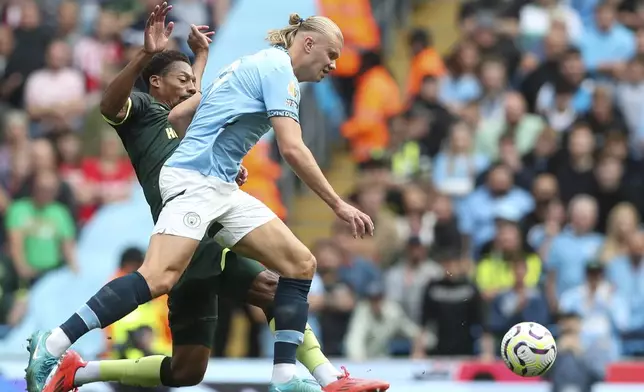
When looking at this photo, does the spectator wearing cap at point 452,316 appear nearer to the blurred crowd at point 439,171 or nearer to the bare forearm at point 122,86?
the blurred crowd at point 439,171

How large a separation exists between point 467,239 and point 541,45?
3.31 metres

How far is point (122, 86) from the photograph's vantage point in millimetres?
8695

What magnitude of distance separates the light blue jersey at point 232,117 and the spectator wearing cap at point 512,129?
731cm

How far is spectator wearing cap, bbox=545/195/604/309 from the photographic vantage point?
14.1 m

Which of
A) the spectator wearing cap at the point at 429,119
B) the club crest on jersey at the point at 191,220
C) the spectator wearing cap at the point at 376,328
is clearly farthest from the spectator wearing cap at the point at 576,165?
the club crest on jersey at the point at 191,220

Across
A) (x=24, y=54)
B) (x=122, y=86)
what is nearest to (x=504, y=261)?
(x=122, y=86)

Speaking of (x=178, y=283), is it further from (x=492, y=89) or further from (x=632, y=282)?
(x=492, y=89)

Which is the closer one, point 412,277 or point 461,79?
point 412,277

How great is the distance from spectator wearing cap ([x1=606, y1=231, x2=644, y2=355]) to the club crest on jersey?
657 centimetres

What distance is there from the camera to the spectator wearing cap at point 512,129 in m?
15.6

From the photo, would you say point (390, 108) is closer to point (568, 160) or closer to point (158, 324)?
point (568, 160)

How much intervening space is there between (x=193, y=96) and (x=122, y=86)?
532mm

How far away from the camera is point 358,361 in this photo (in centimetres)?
1245

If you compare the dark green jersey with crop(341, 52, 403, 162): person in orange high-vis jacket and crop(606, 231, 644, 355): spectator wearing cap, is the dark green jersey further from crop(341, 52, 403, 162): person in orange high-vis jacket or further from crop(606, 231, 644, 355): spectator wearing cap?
crop(341, 52, 403, 162): person in orange high-vis jacket
